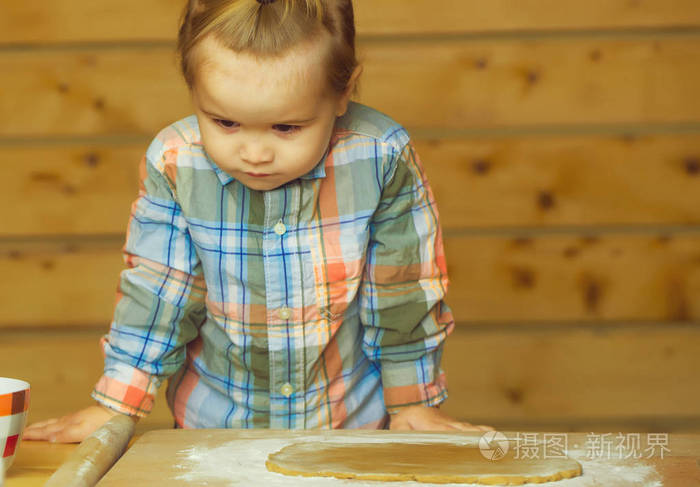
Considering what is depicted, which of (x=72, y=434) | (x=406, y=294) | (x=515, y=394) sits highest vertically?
(x=406, y=294)

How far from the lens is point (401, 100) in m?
1.88

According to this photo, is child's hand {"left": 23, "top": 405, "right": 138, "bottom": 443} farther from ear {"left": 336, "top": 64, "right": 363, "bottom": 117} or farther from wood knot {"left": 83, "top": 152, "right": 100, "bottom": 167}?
wood knot {"left": 83, "top": 152, "right": 100, "bottom": 167}

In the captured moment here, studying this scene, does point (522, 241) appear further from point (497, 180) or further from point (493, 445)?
point (493, 445)

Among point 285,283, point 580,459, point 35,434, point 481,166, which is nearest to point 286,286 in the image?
point 285,283

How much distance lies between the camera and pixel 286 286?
3.51ft

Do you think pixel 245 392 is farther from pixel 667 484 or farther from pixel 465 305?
pixel 465 305

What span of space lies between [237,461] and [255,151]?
327mm

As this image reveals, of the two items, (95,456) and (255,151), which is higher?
(255,151)

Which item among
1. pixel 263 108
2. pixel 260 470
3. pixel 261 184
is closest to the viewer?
pixel 260 470

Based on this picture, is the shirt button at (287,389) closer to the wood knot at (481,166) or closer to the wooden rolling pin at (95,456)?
the wooden rolling pin at (95,456)

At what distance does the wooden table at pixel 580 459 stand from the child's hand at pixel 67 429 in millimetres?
17

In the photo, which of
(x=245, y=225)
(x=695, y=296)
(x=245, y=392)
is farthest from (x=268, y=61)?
(x=695, y=296)

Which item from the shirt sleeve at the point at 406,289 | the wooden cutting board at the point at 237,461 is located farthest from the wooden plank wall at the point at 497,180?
the wooden cutting board at the point at 237,461

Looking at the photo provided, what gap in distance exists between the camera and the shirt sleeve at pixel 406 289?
1.08 meters
